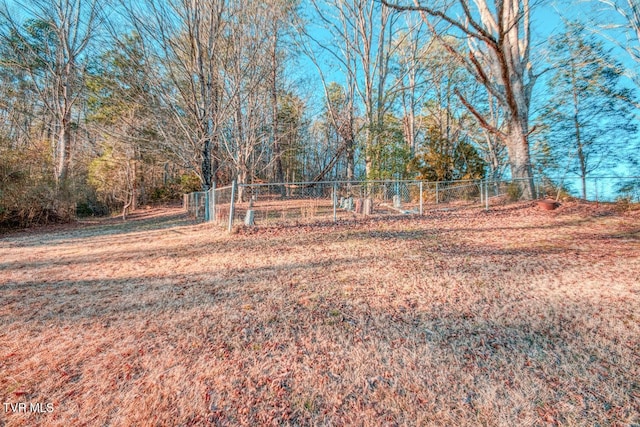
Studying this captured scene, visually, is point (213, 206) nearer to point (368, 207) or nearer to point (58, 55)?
point (368, 207)

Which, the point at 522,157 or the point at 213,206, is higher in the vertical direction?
the point at 522,157

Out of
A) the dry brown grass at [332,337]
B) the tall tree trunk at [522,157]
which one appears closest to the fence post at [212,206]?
the dry brown grass at [332,337]

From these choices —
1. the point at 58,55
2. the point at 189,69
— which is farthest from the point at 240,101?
the point at 58,55

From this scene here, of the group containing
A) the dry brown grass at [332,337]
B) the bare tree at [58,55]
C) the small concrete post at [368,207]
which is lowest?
the dry brown grass at [332,337]

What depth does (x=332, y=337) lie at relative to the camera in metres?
2.41

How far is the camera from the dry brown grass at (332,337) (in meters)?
1.64

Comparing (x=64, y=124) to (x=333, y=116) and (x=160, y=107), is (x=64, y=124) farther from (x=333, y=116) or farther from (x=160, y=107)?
(x=333, y=116)

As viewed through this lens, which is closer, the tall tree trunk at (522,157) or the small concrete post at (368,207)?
the small concrete post at (368,207)

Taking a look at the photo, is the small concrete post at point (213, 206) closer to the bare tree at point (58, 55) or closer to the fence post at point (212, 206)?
the fence post at point (212, 206)

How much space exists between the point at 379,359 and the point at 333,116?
568 inches

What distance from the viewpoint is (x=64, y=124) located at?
1175cm

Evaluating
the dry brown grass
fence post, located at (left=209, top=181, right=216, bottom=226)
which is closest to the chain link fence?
fence post, located at (left=209, top=181, right=216, bottom=226)

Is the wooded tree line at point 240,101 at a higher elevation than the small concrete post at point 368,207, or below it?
higher

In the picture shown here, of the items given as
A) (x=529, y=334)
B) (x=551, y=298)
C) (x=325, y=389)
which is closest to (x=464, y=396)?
(x=325, y=389)
